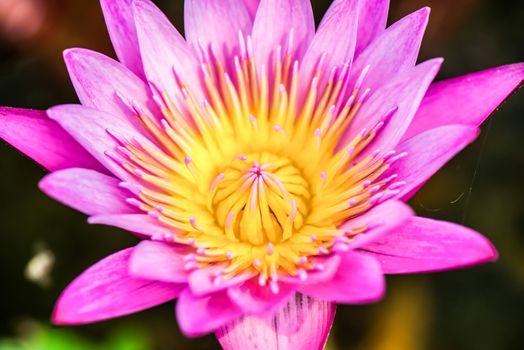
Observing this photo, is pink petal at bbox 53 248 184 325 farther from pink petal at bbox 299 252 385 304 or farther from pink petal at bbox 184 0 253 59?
pink petal at bbox 184 0 253 59

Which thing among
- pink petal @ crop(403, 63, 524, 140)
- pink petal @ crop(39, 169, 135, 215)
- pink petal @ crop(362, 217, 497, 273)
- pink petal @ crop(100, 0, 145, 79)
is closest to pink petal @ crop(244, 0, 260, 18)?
pink petal @ crop(100, 0, 145, 79)

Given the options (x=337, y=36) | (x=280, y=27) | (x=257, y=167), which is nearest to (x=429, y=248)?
(x=257, y=167)

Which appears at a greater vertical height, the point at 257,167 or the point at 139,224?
the point at 257,167

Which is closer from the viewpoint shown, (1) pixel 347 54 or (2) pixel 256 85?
(1) pixel 347 54

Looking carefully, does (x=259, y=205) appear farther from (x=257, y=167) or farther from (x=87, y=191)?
(x=87, y=191)

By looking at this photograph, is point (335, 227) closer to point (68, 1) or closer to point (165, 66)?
point (165, 66)

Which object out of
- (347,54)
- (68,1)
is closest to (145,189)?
(347,54)
